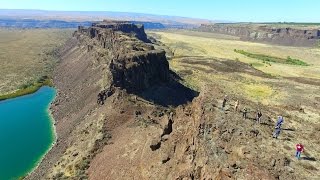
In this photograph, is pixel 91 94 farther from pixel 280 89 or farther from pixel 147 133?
pixel 280 89

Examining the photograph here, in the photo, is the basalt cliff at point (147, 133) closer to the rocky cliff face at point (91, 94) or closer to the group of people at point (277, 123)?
the rocky cliff face at point (91, 94)

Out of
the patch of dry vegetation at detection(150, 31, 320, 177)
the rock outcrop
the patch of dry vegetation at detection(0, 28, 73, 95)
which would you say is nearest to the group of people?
the patch of dry vegetation at detection(150, 31, 320, 177)

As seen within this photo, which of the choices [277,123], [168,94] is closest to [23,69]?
[168,94]

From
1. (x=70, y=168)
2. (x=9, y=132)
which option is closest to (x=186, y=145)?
(x=70, y=168)

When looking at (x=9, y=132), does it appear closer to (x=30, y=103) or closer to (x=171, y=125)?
(x=30, y=103)

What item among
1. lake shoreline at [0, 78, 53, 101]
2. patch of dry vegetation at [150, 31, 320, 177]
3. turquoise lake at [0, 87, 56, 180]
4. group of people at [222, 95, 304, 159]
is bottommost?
lake shoreline at [0, 78, 53, 101]

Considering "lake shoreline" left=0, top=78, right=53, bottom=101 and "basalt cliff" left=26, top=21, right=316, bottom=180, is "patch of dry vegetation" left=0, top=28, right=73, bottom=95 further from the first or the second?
"basalt cliff" left=26, top=21, right=316, bottom=180
